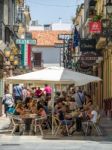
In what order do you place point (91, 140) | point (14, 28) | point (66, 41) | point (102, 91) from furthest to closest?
point (66, 41)
point (14, 28)
point (102, 91)
point (91, 140)

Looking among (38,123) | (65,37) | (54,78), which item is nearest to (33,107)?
(38,123)

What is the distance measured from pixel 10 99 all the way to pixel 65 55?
2004 inches

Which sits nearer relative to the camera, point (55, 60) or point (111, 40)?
point (111, 40)

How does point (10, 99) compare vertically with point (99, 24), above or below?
below

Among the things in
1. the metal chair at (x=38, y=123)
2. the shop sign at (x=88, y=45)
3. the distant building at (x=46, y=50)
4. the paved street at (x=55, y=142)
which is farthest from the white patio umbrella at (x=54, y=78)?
the distant building at (x=46, y=50)

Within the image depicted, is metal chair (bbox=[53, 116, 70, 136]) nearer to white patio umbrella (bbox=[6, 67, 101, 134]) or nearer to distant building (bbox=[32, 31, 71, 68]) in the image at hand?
white patio umbrella (bbox=[6, 67, 101, 134])

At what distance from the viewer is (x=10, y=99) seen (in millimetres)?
32062

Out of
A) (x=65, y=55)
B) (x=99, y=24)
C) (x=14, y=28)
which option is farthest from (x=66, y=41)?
(x=99, y=24)

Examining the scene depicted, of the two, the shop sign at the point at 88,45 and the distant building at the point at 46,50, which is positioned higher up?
the shop sign at the point at 88,45

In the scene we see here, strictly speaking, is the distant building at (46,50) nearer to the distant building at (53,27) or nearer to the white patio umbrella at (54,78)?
the distant building at (53,27)

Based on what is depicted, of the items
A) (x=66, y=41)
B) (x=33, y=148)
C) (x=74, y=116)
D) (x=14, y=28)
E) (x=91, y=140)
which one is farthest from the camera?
(x=66, y=41)

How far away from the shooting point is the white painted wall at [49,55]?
9393 cm

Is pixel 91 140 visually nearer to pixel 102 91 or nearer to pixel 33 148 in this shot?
pixel 33 148

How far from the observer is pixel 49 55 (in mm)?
95062
